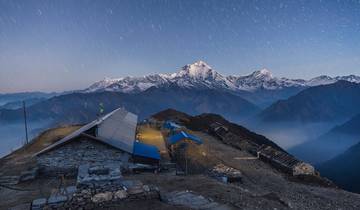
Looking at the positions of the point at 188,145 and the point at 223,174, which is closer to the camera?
the point at 223,174

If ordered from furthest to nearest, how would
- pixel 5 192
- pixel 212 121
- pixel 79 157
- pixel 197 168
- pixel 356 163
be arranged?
1. pixel 356 163
2. pixel 212 121
3. pixel 197 168
4. pixel 79 157
5. pixel 5 192

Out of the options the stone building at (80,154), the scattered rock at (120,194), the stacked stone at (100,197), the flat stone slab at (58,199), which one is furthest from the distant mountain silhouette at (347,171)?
the flat stone slab at (58,199)

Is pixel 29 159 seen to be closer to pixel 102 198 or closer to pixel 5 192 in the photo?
pixel 5 192

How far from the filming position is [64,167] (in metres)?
29.8

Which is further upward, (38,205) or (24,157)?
(38,205)

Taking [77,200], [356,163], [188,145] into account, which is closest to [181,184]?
[77,200]

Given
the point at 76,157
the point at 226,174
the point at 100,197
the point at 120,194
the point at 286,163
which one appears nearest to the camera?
the point at 100,197

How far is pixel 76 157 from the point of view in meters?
30.1

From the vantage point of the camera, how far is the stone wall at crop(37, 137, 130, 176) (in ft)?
97.6

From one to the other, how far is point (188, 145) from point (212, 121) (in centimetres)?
3644

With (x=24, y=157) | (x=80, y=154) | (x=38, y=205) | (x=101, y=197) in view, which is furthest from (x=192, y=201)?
(x=24, y=157)

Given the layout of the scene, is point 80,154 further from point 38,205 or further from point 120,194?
point 120,194

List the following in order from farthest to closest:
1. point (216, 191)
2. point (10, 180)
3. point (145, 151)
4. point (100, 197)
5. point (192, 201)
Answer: point (145, 151) → point (10, 180) → point (216, 191) → point (192, 201) → point (100, 197)

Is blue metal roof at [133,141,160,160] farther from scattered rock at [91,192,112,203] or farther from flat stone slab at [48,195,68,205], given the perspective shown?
flat stone slab at [48,195,68,205]
